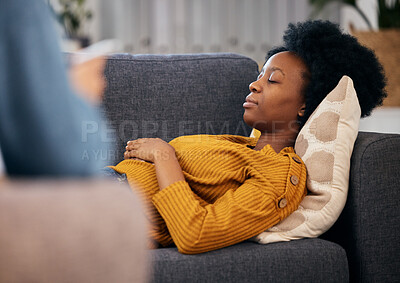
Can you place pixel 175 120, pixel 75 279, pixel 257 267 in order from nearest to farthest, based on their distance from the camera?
pixel 75 279, pixel 257 267, pixel 175 120

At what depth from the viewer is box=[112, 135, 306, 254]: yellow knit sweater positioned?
100cm

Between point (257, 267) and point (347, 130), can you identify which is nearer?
point (257, 267)

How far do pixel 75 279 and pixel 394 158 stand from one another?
901mm

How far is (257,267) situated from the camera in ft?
3.25

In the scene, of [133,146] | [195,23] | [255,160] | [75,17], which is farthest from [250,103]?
[75,17]

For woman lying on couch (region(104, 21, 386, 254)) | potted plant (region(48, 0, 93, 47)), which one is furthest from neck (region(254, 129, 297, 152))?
potted plant (region(48, 0, 93, 47))

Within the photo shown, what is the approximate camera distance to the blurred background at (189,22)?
3.33 meters

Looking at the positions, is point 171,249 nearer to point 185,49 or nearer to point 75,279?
point 75,279

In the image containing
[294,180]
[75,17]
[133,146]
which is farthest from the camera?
[75,17]

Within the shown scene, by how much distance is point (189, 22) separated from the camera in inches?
133

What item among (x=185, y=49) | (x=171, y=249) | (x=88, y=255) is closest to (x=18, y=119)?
(x=88, y=255)

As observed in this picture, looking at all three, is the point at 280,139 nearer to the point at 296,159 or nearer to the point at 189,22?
the point at 296,159

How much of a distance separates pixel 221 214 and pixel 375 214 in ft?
1.25

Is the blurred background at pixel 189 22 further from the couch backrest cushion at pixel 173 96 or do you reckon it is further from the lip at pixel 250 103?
the lip at pixel 250 103
